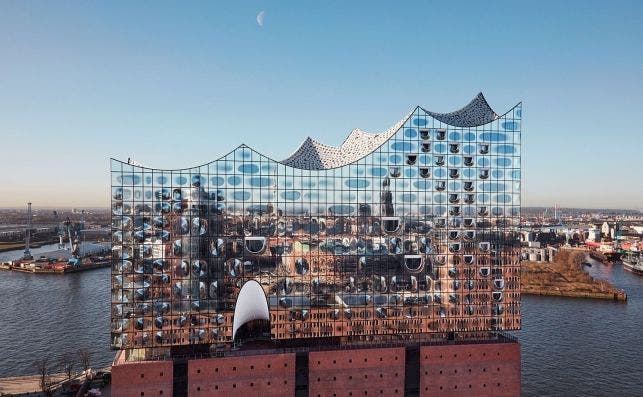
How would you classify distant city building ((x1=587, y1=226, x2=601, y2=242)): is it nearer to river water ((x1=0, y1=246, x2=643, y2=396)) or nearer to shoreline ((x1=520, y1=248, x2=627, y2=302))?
shoreline ((x1=520, y1=248, x2=627, y2=302))

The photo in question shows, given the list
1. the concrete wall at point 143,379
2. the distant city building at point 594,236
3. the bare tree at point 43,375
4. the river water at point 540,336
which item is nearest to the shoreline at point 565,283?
the river water at point 540,336

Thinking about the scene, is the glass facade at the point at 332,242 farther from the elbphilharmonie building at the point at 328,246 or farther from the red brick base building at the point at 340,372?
the red brick base building at the point at 340,372

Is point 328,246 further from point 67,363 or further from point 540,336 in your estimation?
point 540,336

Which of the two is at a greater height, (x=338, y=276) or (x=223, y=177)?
(x=223, y=177)

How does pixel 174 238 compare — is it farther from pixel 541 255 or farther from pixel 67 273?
pixel 541 255

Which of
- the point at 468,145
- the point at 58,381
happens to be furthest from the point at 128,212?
the point at 468,145
